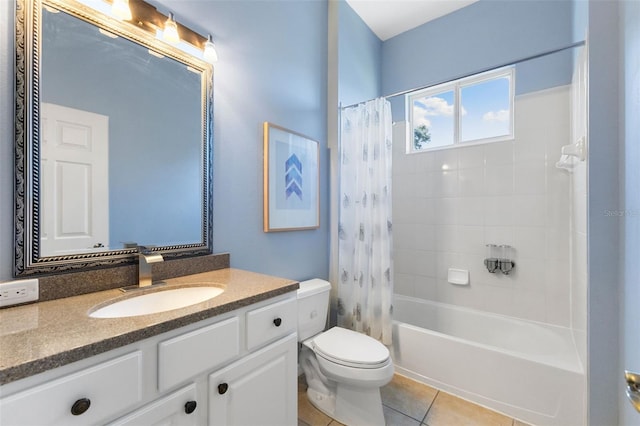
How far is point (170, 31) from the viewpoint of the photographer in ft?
3.97

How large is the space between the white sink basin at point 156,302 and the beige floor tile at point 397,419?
1.29m

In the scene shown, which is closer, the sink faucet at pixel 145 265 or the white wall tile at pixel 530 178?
the sink faucet at pixel 145 265

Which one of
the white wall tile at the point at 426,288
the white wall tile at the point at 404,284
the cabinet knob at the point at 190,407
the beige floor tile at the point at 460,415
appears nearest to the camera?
the cabinet knob at the point at 190,407

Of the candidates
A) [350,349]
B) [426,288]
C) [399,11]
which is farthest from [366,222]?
[399,11]

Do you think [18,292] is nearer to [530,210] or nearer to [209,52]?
[209,52]

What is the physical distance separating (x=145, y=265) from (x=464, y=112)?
2808mm

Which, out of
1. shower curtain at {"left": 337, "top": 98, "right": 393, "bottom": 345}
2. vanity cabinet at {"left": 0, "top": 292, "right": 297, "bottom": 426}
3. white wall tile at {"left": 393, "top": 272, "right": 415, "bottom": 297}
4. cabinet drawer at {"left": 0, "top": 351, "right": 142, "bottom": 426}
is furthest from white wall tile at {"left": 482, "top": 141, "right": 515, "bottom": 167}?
cabinet drawer at {"left": 0, "top": 351, "right": 142, "bottom": 426}

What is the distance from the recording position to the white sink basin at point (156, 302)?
955mm

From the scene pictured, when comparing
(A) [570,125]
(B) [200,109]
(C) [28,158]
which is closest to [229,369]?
(C) [28,158]

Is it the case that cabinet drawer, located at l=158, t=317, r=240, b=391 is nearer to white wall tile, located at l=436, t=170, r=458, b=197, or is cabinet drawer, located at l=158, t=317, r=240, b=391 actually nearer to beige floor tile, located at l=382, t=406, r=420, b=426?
beige floor tile, located at l=382, t=406, r=420, b=426

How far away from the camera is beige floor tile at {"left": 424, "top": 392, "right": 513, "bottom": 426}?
157 cm

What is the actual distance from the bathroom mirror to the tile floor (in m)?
1.20

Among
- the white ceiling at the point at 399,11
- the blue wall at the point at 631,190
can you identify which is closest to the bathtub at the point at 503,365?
the blue wall at the point at 631,190

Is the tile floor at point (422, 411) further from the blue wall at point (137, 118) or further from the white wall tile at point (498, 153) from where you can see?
the white wall tile at point (498, 153)
